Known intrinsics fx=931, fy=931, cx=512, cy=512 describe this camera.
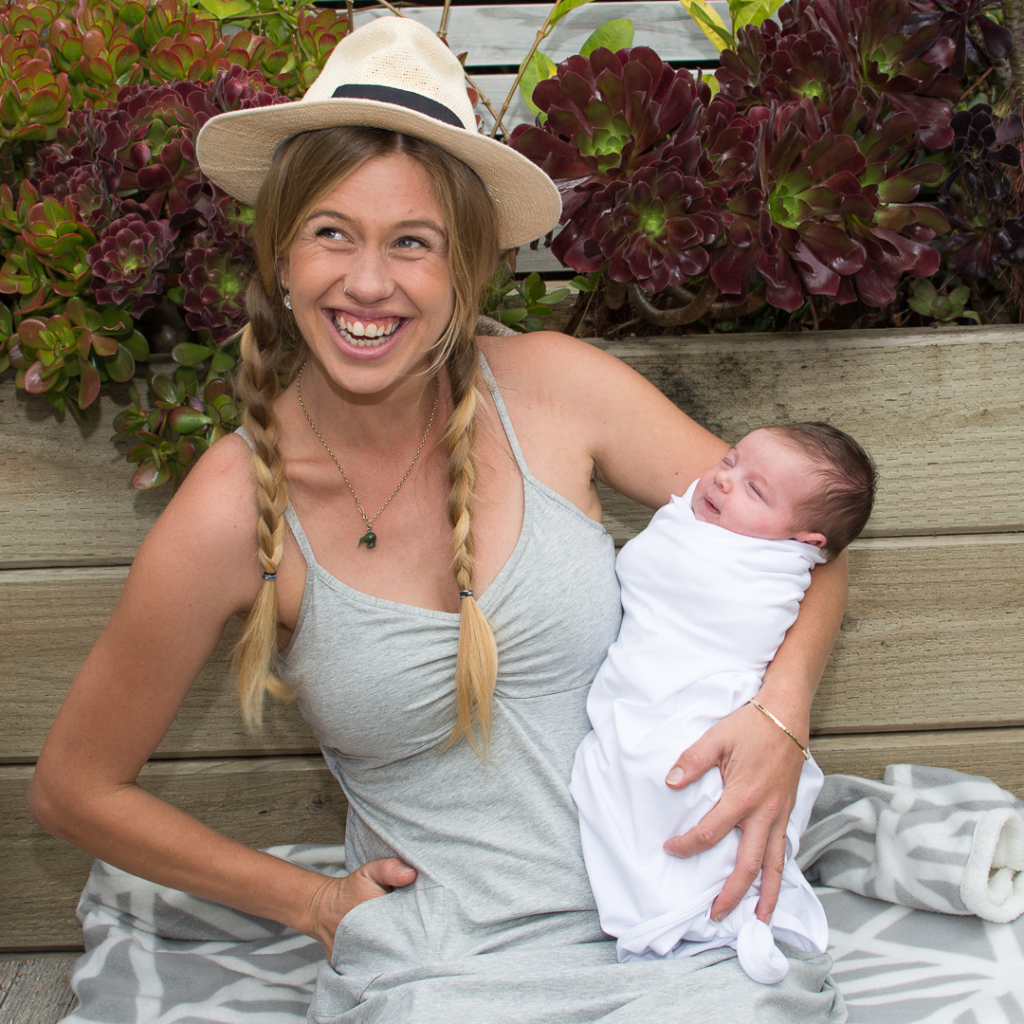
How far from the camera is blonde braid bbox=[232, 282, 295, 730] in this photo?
1.20 meters

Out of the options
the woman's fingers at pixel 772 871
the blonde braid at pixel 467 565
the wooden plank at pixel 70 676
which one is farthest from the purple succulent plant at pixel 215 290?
the woman's fingers at pixel 772 871

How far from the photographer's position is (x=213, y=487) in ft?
3.95

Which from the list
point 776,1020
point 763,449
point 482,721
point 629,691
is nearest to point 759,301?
point 763,449

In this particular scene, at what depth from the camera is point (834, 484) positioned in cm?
125

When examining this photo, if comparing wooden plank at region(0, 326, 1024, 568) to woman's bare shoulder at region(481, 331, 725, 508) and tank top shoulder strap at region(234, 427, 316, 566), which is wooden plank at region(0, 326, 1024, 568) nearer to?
woman's bare shoulder at region(481, 331, 725, 508)

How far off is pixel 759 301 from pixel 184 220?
35.2 inches

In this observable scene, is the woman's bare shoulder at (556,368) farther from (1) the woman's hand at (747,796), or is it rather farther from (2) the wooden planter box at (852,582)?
(1) the woman's hand at (747,796)

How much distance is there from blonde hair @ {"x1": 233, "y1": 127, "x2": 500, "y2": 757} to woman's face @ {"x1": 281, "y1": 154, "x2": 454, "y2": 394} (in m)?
0.02

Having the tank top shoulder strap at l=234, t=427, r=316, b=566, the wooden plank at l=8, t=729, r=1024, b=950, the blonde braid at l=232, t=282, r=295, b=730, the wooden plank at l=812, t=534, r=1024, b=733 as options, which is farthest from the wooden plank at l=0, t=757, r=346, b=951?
the wooden plank at l=812, t=534, r=1024, b=733

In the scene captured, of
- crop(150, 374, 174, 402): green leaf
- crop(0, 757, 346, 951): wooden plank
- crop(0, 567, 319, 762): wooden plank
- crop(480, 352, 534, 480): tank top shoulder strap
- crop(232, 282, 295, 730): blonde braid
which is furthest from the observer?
crop(0, 757, 346, 951): wooden plank

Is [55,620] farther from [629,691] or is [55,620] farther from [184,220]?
[629,691]

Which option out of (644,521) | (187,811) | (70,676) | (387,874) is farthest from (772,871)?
(70,676)

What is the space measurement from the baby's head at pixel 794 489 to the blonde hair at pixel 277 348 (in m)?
0.35

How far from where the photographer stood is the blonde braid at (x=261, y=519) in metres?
1.20
